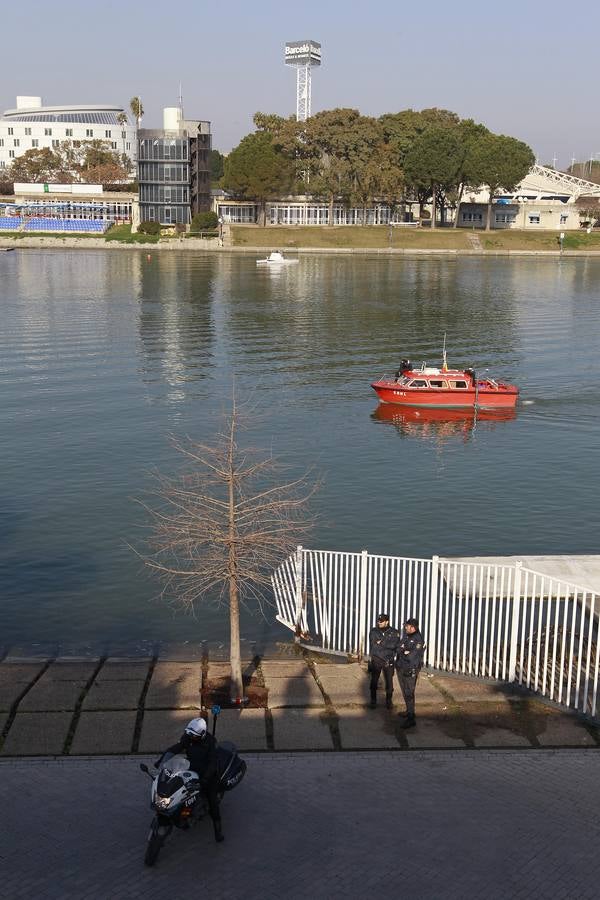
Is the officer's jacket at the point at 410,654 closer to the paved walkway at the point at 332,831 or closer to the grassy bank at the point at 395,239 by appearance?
the paved walkway at the point at 332,831

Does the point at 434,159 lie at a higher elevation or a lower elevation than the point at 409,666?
higher

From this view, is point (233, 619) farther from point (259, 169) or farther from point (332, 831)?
point (259, 169)

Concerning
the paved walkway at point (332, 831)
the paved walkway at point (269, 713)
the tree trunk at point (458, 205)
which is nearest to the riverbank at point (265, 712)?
the paved walkway at point (269, 713)

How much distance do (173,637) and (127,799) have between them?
10372 millimetres

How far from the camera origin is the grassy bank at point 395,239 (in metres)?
137

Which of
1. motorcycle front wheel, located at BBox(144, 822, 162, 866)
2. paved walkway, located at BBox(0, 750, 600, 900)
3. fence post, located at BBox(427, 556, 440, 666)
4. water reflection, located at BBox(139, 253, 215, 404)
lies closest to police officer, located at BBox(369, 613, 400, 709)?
fence post, located at BBox(427, 556, 440, 666)

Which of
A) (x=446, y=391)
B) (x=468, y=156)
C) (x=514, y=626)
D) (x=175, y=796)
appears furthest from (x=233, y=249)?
(x=175, y=796)

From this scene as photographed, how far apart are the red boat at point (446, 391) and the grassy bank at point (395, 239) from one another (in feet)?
310

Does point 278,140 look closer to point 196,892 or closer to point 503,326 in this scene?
point 503,326

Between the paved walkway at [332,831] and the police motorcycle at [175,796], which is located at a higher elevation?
the police motorcycle at [175,796]

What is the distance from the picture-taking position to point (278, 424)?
41.9m

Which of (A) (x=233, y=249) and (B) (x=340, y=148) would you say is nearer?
(A) (x=233, y=249)

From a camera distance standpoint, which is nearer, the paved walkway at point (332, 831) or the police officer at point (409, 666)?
the paved walkway at point (332, 831)

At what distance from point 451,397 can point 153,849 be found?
1421 inches
